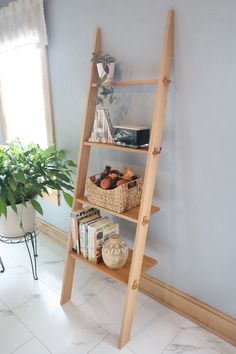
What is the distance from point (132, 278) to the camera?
131cm

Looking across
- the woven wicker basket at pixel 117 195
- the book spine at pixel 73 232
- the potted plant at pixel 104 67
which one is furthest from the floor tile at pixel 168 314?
the potted plant at pixel 104 67

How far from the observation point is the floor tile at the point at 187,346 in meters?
1.36

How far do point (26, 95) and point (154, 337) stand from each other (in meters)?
2.05

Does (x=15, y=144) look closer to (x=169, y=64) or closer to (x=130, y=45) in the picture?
(x=130, y=45)

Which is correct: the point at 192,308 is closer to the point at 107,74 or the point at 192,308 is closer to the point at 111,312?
the point at 111,312

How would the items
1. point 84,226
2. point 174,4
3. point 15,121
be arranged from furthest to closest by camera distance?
point 15,121
point 84,226
point 174,4

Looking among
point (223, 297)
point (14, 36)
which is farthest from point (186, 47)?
point (14, 36)

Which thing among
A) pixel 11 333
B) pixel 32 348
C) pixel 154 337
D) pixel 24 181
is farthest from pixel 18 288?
pixel 154 337

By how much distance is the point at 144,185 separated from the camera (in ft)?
4.08

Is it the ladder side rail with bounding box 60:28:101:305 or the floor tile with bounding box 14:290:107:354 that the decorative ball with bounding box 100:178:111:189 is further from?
the floor tile with bounding box 14:290:107:354

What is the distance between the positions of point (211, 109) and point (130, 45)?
590 millimetres

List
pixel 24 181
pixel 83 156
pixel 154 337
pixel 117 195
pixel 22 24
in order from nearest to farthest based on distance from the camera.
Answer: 1. pixel 117 195
2. pixel 154 337
3. pixel 83 156
4. pixel 24 181
5. pixel 22 24

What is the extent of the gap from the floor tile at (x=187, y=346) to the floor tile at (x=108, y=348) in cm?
21

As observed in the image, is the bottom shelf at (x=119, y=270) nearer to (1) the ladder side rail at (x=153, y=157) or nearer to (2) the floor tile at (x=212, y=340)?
(1) the ladder side rail at (x=153, y=157)
